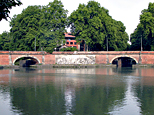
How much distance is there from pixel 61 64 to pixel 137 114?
205 ft

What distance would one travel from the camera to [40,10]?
8719 cm

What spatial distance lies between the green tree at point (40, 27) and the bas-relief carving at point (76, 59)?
4638 mm

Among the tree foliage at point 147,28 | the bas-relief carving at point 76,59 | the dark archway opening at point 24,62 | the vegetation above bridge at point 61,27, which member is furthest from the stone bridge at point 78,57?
the tree foliage at point 147,28

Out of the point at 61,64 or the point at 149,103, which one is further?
the point at 61,64

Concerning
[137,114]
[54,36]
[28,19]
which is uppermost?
[28,19]

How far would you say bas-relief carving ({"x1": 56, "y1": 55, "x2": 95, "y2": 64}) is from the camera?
8331 centimetres

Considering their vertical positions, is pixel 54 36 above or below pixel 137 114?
above

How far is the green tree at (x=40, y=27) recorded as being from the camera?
271 feet

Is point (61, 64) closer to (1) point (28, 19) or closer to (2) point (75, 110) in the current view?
(1) point (28, 19)

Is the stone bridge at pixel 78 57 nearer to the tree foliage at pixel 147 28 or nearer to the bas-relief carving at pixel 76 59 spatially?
the bas-relief carving at pixel 76 59

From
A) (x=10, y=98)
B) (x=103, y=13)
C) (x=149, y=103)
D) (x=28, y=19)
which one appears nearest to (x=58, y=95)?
(x=10, y=98)

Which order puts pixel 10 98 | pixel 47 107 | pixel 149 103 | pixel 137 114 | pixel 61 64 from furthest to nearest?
pixel 61 64
pixel 10 98
pixel 149 103
pixel 47 107
pixel 137 114

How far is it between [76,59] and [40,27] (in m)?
16.2

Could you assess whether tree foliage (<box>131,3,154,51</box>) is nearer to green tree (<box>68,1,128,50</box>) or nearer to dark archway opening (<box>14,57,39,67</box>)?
green tree (<box>68,1,128,50</box>)
